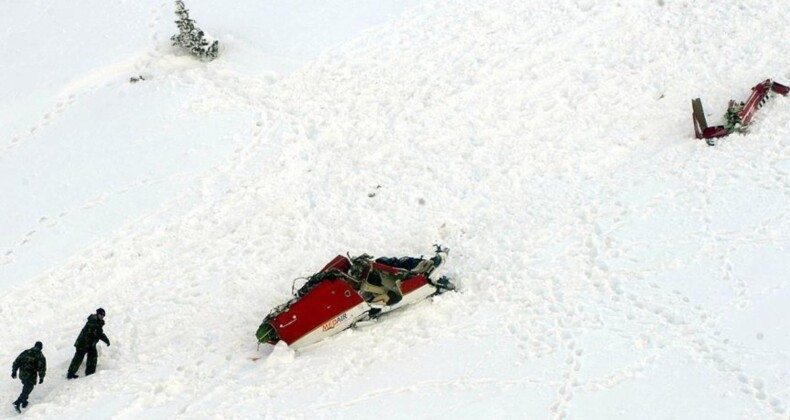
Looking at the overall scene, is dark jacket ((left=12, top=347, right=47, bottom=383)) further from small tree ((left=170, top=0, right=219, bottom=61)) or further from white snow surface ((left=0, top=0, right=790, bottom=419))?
small tree ((left=170, top=0, right=219, bottom=61))

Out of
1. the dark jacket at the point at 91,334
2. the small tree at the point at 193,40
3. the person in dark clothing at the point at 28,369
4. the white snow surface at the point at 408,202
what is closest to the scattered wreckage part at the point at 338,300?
the white snow surface at the point at 408,202

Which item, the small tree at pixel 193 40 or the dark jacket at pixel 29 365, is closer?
the dark jacket at pixel 29 365

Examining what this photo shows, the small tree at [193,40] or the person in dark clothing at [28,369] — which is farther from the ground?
the small tree at [193,40]

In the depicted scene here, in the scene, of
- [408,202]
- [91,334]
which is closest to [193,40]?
[408,202]

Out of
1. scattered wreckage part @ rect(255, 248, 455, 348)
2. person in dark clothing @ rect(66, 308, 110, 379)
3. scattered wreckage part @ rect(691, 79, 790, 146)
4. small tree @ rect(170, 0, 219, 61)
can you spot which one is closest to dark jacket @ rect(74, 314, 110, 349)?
person in dark clothing @ rect(66, 308, 110, 379)

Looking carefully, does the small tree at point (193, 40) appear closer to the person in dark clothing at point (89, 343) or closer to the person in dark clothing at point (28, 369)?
the person in dark clothing at point (89, 343)

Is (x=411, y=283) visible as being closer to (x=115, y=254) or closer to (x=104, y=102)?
(x=115, y=254)

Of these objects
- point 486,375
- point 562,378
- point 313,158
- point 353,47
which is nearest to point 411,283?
point 486,375
